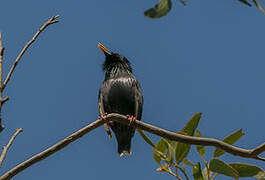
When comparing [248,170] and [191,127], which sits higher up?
[191,127]

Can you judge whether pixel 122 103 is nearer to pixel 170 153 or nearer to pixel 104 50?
pixel 104 50

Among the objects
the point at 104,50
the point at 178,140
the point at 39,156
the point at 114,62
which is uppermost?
the point at 104,50

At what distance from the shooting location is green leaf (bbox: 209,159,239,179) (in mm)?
2617

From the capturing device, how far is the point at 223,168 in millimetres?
2633

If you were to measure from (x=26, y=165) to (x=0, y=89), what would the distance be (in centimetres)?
66

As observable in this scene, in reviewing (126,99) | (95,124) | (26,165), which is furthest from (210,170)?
(126,99)

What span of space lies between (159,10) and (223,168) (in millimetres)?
1260

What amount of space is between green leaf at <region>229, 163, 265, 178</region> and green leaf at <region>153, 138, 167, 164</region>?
49 centimetres

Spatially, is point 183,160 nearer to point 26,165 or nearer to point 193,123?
point 193,123

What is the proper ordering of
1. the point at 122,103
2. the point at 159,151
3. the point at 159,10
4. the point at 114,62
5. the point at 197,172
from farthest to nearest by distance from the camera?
1. the point at 114,62
2. the point at 122,103
3. the point at 159,151
4. the point at 197,172
5. the point at 159,10

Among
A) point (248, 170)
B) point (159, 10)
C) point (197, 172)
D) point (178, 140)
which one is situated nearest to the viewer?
point (159, 10)

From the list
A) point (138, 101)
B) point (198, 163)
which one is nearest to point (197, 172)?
point (198, 163)

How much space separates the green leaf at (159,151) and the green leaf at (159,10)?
137cm

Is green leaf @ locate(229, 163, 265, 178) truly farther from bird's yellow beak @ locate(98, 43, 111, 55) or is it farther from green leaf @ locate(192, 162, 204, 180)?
bird's yellow beak @ locate(98, 43, 111, 55)
